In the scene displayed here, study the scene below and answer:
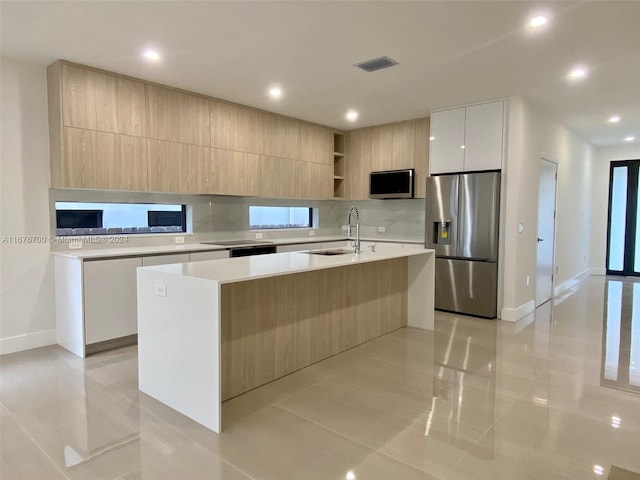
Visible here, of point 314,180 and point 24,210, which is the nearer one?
point 24,210

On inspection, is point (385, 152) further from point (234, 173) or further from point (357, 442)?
point (357, 442)

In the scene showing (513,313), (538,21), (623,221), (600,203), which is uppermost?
(538,21)

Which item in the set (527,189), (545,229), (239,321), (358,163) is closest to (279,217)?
(358,163)

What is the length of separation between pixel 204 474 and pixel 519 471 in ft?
5.05

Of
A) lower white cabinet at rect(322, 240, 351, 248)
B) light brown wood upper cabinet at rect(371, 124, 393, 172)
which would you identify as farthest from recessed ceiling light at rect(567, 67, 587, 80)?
lower white cabinet at rect(322, 240, 351, 248)

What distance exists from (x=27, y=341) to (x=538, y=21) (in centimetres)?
513

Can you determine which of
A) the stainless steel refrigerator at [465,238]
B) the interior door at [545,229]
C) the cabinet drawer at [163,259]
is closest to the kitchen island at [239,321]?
the cabinet drawer at [163,259]

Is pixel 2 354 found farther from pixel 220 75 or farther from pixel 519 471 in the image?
pixel 519 471

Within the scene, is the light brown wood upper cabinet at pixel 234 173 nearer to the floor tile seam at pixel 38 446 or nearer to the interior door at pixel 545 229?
the floor tile seam at pixel 38 446

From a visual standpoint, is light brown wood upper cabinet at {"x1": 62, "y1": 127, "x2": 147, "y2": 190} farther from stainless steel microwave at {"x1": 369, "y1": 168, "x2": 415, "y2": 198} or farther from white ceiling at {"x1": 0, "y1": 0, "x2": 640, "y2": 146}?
stainless steel microwave at {"x1": 369, "y1": 168, "x2": 415, "y2": 198}

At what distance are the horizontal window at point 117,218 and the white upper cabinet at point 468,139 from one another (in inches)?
134

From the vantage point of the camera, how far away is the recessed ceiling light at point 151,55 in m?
3.56

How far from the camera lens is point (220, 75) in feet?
13.7

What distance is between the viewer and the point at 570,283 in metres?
7.48
